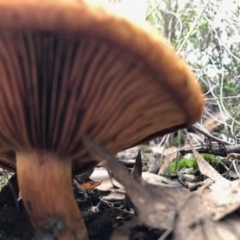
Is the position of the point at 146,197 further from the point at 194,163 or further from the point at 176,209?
the point at 194,163

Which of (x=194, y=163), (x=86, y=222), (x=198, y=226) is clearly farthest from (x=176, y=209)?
(x=194, y=163)

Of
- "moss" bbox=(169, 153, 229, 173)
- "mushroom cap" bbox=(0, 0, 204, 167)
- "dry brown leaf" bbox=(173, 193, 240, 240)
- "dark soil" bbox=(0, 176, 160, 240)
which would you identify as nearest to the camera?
"mushroom cap" bbox=(0, 0, 204, 167)

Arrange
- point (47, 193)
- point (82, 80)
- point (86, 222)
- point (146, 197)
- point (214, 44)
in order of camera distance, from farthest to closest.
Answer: point (214, 44)
point (86, 222)
point (47, 193)
point (146, 197)
point (82, 80)

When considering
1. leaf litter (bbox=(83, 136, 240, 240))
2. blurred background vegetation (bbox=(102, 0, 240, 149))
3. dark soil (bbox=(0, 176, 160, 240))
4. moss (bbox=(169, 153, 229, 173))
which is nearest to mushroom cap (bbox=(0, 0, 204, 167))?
leaf litter (bbox=(83, 136, 240, 240))

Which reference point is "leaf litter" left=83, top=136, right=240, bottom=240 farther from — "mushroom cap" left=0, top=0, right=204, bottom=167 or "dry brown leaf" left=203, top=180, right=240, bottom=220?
"mushroom cap" left=0, top=0, right=204, bottom=167

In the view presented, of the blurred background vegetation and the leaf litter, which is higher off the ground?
the blurred background vegetation

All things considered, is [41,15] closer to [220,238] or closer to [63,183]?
[63,183]

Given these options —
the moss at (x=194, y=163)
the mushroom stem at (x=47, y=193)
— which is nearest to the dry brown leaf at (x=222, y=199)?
the mushroom stem at (x=47, y=193)

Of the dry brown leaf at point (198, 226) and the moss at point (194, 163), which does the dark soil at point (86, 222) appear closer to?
the dry brown leaf at point (198, 226)
